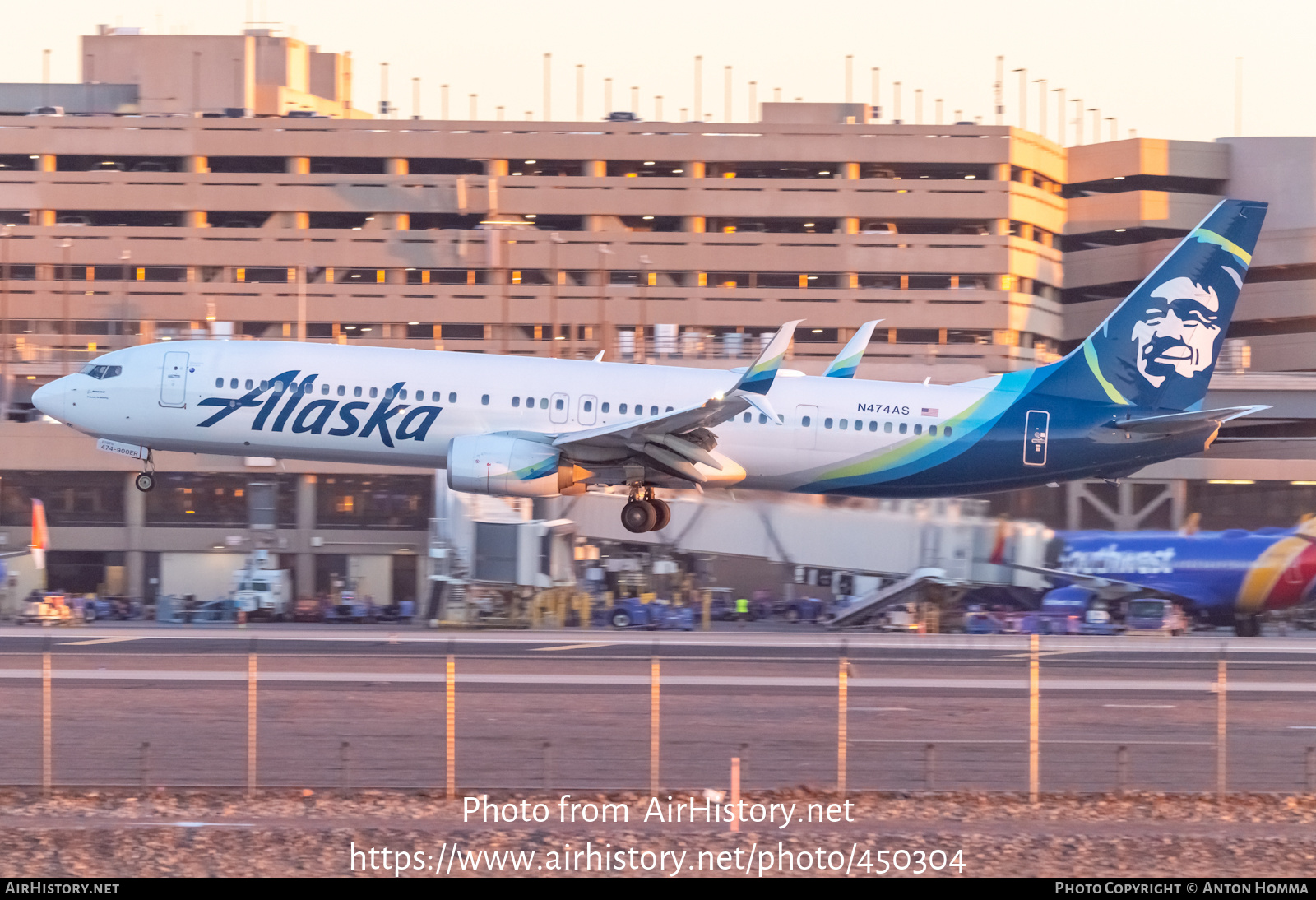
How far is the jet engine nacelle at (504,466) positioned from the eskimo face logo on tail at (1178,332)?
14606 mm

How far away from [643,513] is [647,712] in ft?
32.0

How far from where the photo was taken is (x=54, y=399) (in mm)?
35531

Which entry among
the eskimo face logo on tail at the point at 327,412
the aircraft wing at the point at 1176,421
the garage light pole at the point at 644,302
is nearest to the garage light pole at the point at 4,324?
the garage light pole at the point at 644,302

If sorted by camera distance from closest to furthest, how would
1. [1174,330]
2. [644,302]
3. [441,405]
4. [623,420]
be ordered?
[441,405]
[623,420]
[1174,330]
[644,302]

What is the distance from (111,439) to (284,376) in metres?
5.00

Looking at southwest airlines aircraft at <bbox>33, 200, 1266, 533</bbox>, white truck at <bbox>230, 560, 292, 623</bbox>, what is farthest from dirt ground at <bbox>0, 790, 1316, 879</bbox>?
white truck at <bbox>230, 560, 292, 623</bbox>

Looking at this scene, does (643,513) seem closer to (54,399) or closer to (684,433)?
(684,433)

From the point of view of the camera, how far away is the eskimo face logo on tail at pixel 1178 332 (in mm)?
36062

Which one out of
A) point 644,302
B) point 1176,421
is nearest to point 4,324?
point 644,302

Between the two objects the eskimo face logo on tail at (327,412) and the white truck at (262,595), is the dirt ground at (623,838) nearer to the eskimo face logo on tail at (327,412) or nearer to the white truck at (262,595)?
the eskimo face logo on tail at (327,412)

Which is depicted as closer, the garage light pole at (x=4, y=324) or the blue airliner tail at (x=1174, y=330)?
the blue airliner tail at (x=1174, y=330)

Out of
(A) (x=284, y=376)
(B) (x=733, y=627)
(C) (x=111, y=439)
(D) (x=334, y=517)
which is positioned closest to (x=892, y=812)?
(A) (x=284, y=376)

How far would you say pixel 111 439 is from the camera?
3566cm

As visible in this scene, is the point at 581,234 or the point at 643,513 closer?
the point at 643,513
